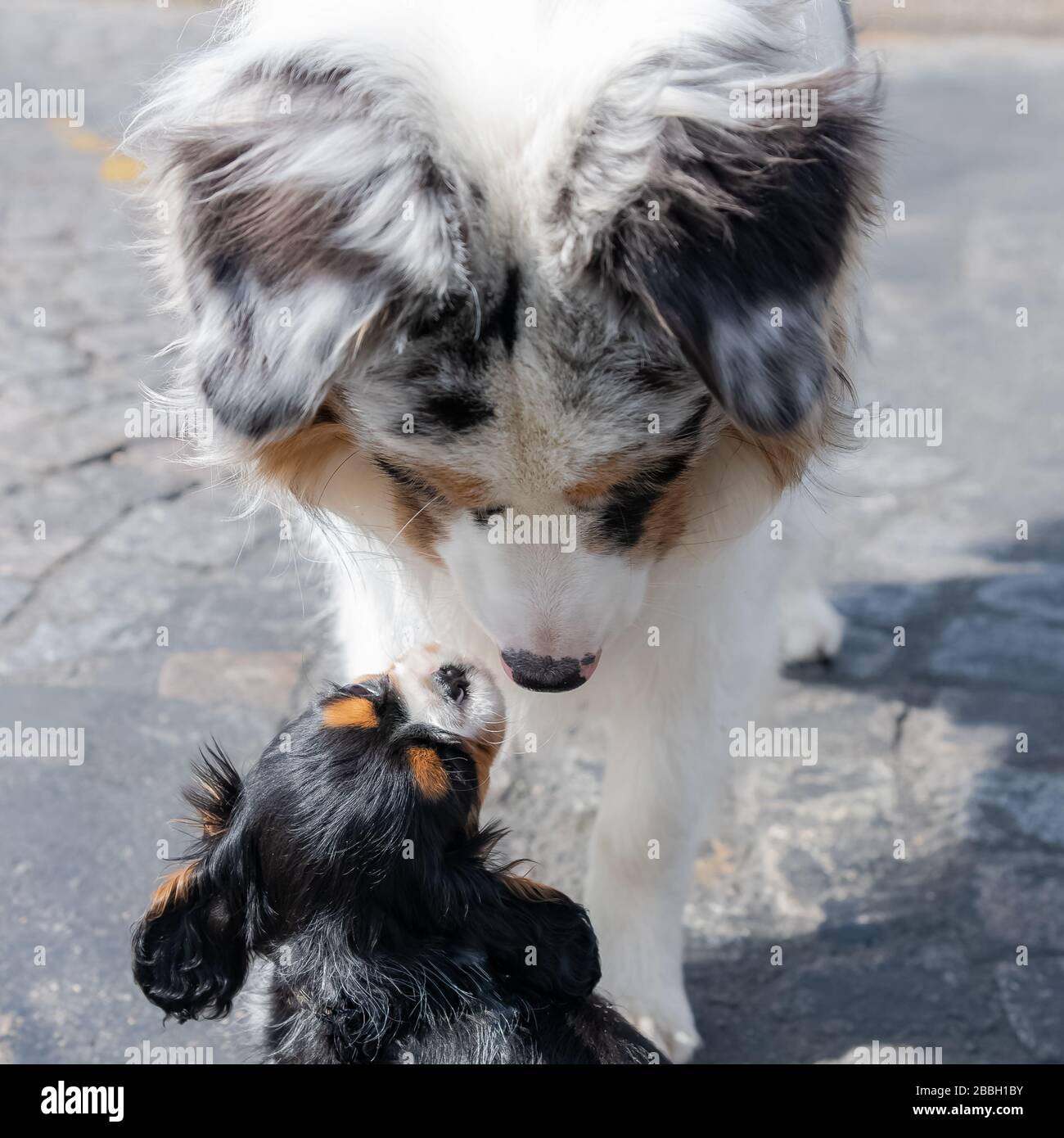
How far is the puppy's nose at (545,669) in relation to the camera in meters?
2.75

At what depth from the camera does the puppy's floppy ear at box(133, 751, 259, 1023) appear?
114 inches

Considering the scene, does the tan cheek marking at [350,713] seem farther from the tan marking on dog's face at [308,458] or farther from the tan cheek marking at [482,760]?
the tan marking on dog's face at [308,458]

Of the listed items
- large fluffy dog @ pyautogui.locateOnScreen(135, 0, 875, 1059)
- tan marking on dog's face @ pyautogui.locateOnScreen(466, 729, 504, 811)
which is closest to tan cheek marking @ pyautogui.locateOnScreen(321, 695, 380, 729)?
tan marking on dog's face @ pyautogui.locateOnScreen(466, 729, 504, 811)

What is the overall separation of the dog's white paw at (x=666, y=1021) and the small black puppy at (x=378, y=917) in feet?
2.01

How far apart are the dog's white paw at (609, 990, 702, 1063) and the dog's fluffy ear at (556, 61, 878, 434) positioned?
175 cm

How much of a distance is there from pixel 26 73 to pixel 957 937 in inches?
338

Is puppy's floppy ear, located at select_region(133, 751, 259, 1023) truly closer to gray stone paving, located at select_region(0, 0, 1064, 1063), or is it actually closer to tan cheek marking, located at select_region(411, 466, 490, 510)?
gray stone paving, located at select_region(0, 0, 1064, 1063)

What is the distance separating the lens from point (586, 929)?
292 centimetres

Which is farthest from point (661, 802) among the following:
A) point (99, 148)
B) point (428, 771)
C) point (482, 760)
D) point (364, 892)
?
point (99, 148)

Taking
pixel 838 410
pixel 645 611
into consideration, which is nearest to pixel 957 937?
pixel 645 611

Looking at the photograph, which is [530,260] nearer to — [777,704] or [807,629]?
Result: [777,704]

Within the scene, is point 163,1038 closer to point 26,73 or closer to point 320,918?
point 320,918

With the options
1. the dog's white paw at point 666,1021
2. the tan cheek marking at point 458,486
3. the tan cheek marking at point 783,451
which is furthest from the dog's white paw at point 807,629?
the tan cheek marking at point 458,486

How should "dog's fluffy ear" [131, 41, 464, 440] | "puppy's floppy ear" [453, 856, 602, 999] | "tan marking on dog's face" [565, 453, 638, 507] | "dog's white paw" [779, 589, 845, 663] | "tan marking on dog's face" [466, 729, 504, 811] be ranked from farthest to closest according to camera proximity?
"dog's white paw" [779, 589, 845, 663] < "tan marking on dog's face" [466, 729, 504, 811] < "puppy's floppy ear" [453, 856, 602, 999] < "tan marking on dog's face" [565, 453, 638, 507] < "dog's fluffy ear" [131, 41, 464, 440]
